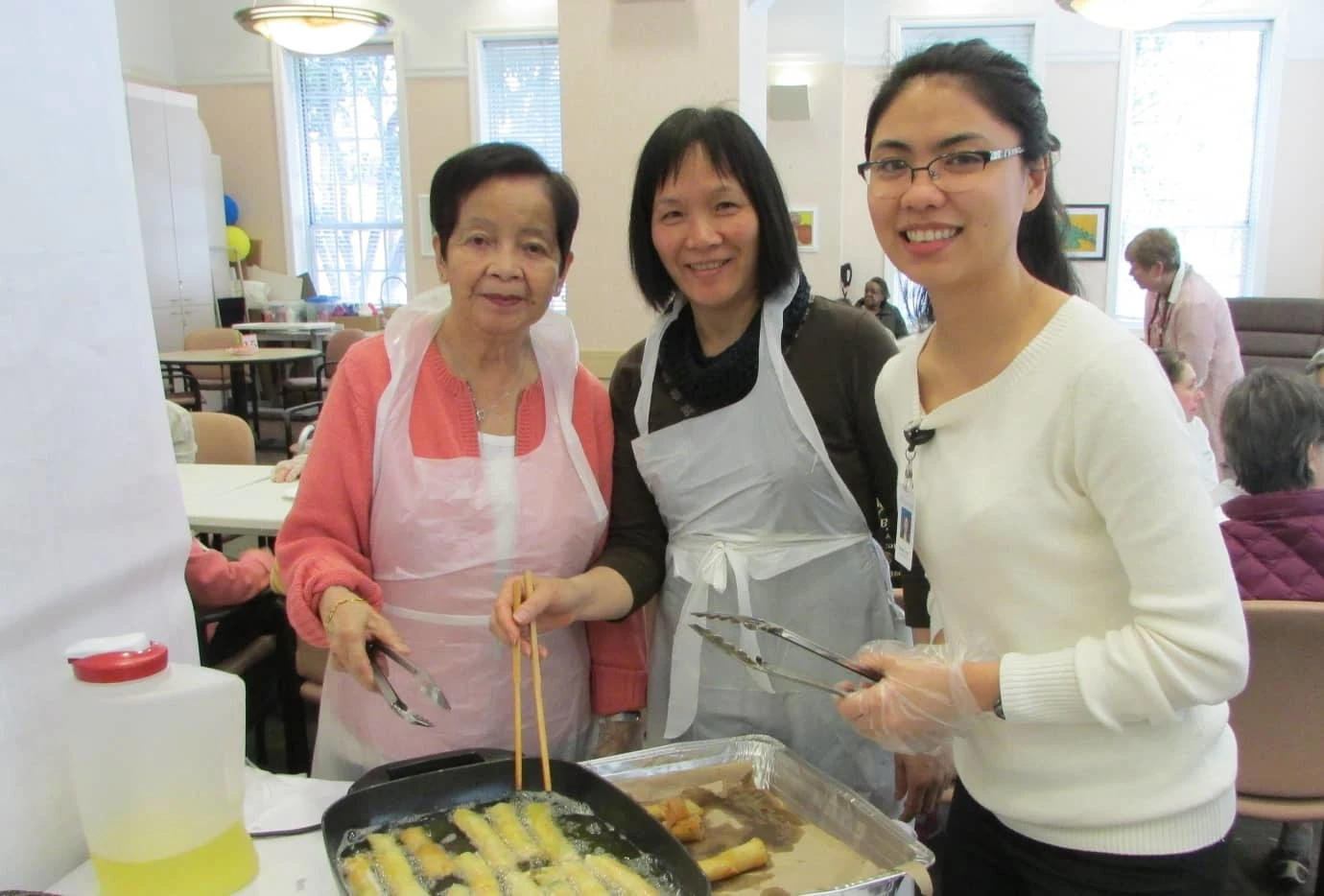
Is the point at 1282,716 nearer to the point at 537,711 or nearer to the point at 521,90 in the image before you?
the point at 537,711

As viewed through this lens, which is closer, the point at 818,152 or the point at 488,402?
the point at 488,402

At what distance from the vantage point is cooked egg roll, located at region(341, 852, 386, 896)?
106 centimetres

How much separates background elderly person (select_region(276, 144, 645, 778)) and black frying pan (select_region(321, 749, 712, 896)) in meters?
0.23

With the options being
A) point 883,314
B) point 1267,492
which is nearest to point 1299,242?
point 883,314

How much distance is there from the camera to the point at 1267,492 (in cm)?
223

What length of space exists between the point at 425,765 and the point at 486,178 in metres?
0.81

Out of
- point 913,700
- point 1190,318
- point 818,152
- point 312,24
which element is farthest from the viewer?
point 818,152

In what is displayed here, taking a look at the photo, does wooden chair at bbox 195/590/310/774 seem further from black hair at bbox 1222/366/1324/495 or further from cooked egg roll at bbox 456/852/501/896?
black hair at bbox 1222/366/1324/495

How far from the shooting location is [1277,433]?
7.23 ft

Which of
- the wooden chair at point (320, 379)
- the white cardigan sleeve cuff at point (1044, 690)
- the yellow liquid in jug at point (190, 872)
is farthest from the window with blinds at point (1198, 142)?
the yellow liquid in jug at point (190, 872)

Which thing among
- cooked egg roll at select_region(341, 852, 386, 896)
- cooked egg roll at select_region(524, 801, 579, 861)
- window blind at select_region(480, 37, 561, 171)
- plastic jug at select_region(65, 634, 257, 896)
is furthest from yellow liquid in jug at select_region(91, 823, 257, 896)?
window blind at select_region(480, 37, 561, 171)

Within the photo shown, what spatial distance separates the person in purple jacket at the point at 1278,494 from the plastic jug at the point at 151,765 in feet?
6.06

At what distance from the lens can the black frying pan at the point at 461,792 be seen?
1134 mm

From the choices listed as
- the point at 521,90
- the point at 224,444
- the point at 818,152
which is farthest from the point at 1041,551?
the point at 521,90
